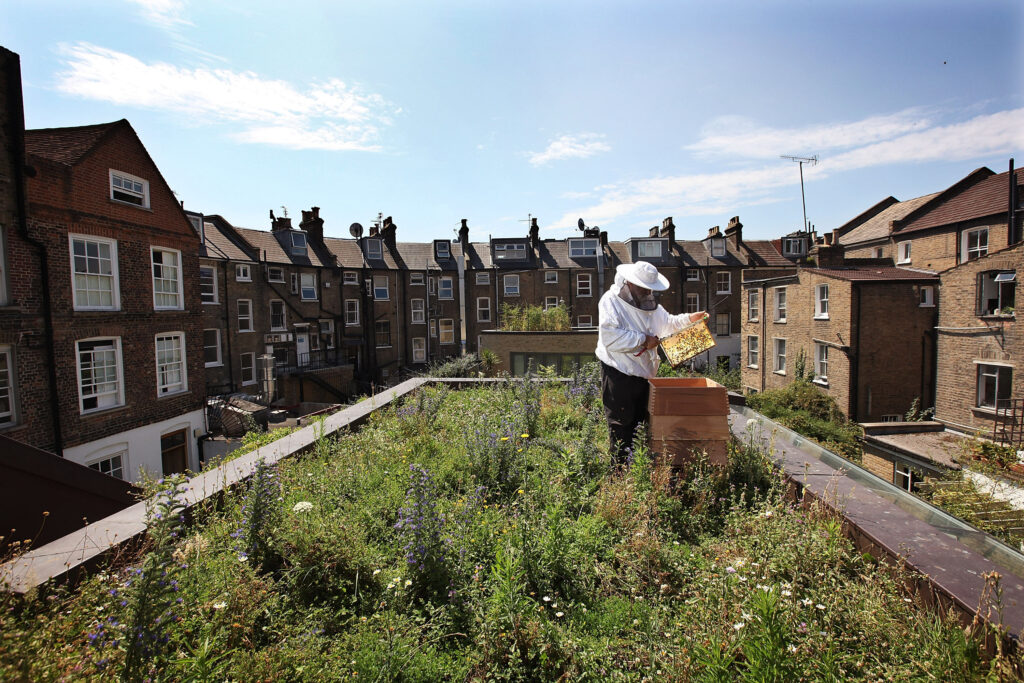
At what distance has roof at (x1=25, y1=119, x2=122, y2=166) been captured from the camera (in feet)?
42.1

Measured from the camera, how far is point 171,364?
1600cm

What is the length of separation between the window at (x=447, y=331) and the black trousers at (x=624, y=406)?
1311 inches

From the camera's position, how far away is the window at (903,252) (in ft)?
97.3

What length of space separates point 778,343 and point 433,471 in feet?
87.1

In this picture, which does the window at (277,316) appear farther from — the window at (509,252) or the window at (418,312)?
the window at (509,252)

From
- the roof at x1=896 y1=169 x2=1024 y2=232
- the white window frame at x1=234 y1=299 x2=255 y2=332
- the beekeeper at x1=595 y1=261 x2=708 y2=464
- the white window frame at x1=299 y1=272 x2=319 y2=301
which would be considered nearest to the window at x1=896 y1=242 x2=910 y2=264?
the roof at x1=896 y1=169 x2=1024 y2=232

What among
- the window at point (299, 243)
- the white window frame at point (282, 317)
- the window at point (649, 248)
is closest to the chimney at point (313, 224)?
the window at point (299, 243)

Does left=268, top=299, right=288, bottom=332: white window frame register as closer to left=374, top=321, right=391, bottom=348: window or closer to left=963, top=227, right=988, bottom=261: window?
left=374, top=321, right=391, bottom=348: window

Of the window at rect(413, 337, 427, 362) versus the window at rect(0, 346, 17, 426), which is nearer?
the window at rect(0, 346, 17, 426)

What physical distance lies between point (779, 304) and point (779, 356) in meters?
2.87

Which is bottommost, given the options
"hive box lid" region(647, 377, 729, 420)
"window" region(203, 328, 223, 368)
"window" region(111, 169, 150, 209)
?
"window" region(203, 328, 223, 368)

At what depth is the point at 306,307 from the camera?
3200 centimetres

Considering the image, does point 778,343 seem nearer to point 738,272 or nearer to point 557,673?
point 738,272

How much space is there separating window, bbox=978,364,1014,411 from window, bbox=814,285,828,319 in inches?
232
